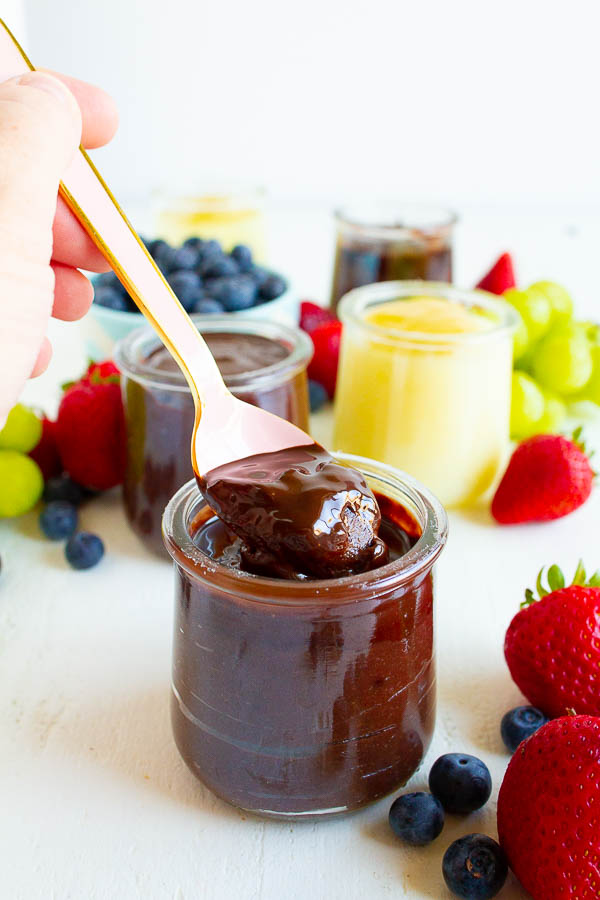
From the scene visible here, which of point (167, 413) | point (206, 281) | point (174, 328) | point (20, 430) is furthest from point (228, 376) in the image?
point (206, 281)

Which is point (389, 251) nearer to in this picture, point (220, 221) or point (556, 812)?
point (220, 221)

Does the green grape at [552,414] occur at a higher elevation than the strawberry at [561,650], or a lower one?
lower

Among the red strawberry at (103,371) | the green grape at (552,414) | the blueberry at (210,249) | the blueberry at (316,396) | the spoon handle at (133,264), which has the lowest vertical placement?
the blueberry at (316,396)

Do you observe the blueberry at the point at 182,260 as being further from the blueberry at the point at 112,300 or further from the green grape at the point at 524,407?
the green grape at the point at 524,407

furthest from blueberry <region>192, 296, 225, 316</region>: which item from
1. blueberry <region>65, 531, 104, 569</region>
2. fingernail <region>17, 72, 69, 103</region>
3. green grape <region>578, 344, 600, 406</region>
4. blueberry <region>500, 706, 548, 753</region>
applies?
blueberry <region>500, 706, 548, 753</region>

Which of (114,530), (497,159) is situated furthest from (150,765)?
(497,159)

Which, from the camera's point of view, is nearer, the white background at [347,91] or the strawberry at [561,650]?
the strawberry at [561,650]

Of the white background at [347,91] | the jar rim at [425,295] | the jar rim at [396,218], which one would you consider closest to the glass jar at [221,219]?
the jar rim at [396,218]
